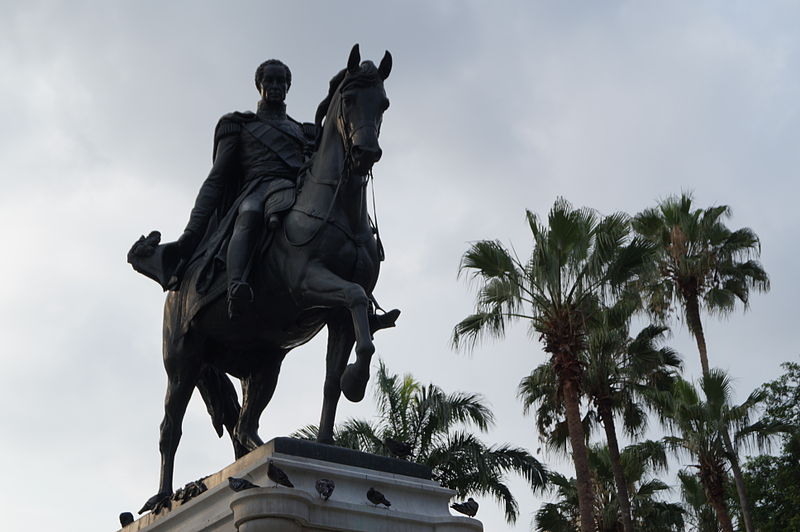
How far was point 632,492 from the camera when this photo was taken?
34188 millimetres

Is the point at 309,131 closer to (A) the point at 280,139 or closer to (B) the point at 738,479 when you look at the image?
(A) the point at 280,139

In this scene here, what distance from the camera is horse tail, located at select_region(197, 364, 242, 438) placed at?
9.05m

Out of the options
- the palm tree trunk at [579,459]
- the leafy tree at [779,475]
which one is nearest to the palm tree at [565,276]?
the palm tree trunk at [579,459]

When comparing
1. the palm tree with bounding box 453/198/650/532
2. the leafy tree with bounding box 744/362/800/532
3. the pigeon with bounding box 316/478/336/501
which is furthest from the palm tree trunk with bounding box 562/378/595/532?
the pigeon with bounding box 316/478/336/501

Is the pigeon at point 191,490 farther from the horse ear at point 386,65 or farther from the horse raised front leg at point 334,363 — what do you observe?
the horse ear at point 386,65

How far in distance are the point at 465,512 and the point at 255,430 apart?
206 cm

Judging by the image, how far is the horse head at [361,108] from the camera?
756 centimetres

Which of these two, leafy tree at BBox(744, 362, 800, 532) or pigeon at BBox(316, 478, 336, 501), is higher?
leafy tree at BBox(744, 362, 800, 532)

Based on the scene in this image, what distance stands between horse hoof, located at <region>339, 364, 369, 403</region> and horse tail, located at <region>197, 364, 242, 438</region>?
2017mm

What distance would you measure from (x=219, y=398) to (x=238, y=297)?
1.60 m

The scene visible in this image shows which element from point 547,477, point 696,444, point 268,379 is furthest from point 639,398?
point 268,379

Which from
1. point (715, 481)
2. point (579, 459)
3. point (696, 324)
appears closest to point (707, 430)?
point (715, 481)

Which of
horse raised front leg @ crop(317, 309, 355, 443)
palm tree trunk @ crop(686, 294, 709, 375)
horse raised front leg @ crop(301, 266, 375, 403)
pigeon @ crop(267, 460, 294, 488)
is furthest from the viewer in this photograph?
palm tree trunk @ crop(686, 294, 709, 375)

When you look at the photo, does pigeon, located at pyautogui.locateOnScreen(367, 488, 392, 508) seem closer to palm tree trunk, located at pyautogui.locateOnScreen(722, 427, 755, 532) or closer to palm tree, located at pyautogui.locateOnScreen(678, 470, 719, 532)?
palm tree trunk, located at pyautogui.locateOnScreen(722, 427, 755, 532)
